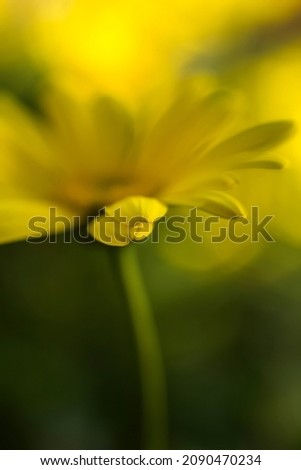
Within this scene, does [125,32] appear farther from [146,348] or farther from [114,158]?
[146,348]

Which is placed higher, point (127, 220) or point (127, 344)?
point (127, 220)

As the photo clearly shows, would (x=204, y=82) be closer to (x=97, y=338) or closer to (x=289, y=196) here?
(x=289, y=196)

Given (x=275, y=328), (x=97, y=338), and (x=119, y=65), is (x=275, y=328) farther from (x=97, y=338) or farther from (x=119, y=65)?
(x=119, y=65)

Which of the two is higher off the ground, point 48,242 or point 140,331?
point 48,242

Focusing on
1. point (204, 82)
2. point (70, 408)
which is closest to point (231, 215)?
point (204, 82)

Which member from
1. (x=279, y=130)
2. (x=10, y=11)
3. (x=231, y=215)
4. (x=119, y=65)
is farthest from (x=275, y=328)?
(x=10, y=11)

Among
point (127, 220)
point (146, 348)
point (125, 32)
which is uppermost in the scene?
point (125, 32)

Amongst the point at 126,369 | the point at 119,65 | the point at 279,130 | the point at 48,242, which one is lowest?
the point at 126,369

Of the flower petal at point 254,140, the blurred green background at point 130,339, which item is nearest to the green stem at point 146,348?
the blurred green background at point 130,339

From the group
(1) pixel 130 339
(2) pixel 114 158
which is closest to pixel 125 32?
(2) pixel 114 158
